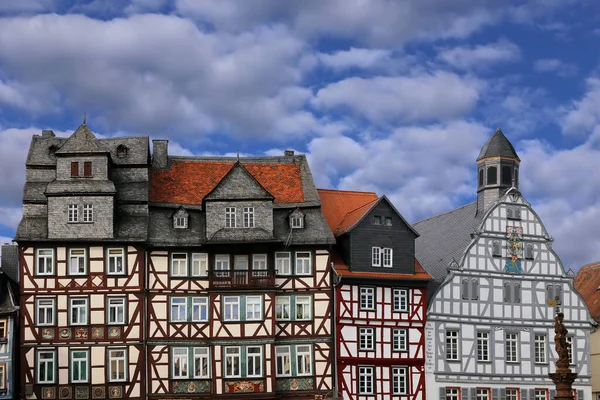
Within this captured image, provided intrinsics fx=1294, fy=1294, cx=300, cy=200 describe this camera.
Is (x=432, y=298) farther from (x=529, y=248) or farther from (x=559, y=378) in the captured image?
(x=559, y=378)

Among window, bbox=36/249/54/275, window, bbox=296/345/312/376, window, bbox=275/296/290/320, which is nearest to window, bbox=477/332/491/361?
window, bbox=296/345/312/376

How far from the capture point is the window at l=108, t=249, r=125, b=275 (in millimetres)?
62625

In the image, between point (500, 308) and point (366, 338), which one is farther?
point (500, 308)

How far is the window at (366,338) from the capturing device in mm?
64750

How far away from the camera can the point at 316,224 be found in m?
64.6

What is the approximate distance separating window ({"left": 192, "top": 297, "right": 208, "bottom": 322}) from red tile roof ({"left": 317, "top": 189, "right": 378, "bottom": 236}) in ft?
26.0

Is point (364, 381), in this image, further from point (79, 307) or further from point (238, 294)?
point (79, 307)

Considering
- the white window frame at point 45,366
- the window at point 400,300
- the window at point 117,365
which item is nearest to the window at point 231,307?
the window at point 117,365

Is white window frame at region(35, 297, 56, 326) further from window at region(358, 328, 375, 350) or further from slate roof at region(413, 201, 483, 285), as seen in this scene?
slate roof at region(413, 201, 483, 285)

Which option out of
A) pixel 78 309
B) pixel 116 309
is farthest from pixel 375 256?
pixel 78 309

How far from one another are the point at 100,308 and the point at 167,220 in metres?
5.47

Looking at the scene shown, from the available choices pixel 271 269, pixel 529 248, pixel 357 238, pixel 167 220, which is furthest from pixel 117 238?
pixel 529 248

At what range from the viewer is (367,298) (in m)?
65.2

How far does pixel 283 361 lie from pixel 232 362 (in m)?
2.65
